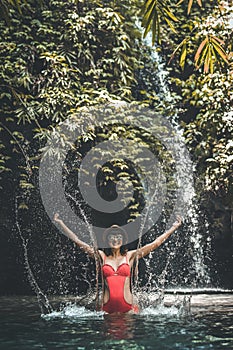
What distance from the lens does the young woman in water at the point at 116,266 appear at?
738cm

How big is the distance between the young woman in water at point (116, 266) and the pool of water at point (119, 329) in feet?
0.68

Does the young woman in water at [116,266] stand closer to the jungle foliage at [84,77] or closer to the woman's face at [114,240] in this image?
the woman's face at [114,240]

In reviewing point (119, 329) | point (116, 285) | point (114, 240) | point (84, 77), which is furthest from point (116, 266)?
point (84, 77)

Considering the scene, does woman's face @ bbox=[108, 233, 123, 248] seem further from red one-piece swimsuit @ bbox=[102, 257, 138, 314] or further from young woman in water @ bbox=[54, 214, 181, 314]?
red one-piece swimsuit @ bbox=[102, 257, 138, 314]

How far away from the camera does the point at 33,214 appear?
14016 mm

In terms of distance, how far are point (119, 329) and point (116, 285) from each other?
1.11m

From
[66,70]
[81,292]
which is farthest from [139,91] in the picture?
[81,292]

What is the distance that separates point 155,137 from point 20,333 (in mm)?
9890

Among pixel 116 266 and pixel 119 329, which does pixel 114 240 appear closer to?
pixel 116 266

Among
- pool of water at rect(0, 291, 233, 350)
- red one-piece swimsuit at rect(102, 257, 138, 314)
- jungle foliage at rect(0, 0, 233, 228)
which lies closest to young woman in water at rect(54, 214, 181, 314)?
red one-piece swimsuit at rect(102, 257, 138, 314)

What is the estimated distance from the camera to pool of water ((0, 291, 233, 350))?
5.43m

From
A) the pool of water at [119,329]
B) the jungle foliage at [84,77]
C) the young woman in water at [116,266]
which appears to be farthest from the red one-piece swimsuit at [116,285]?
the jungle foliage at [84,77]

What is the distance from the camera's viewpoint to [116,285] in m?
7.38

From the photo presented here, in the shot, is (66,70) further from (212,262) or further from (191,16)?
(212,262)
